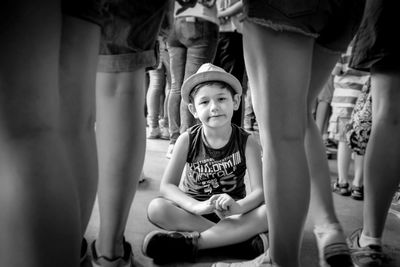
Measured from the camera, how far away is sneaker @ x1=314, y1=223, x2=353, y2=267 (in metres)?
0.86

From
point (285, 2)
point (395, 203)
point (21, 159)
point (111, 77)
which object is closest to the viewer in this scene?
point (21, 159)

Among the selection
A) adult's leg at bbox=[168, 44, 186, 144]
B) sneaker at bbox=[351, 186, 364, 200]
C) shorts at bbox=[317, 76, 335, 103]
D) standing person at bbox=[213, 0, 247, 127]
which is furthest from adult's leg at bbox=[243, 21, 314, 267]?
shorts at bbox=[317, 76, 335, 103]

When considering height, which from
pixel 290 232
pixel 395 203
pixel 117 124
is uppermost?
pixel 117 124

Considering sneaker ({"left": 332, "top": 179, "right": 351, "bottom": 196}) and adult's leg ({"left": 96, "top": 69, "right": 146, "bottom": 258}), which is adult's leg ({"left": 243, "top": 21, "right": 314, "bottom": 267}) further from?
sneaker ({"left": 332, "top": 179, "right": 351, "bottom": 196})

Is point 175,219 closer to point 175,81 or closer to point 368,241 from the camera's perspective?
point 368,241

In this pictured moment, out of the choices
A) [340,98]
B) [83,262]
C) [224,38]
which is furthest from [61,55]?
[340,98]

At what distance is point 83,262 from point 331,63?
33.1 inches

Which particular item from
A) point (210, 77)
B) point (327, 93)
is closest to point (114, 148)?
point (210, 77)

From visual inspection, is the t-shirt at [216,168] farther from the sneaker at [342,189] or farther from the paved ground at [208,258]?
the sneaker at [342,189]

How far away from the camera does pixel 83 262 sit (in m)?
0.88

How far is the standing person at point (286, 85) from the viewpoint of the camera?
0.63 metres

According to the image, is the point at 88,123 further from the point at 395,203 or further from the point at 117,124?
the point at 395,203

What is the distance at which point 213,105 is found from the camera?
1229 mm

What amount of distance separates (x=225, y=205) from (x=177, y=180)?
0.29 metres
